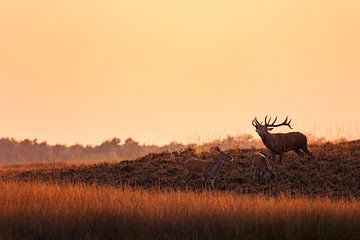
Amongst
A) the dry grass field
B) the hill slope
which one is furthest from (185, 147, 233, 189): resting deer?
the dry grass field

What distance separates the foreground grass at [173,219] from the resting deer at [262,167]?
6.60 meters

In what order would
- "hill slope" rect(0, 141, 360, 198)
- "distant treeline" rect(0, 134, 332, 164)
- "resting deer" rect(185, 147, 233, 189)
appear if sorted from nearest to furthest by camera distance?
"hill slope" rect(0, 141, 360, 198), "resting deer" rect(185, 147, 233, 189), "distant treeline" rect(0, 134, 332, 164)

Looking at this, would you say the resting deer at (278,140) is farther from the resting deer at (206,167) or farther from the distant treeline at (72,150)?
the distant treeline at (72,150)

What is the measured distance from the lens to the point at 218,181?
75.7 feet

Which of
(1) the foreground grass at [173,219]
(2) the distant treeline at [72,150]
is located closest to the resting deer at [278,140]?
(1) the foreground grass at [173,219]

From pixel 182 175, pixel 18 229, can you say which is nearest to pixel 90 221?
pixel 18 229

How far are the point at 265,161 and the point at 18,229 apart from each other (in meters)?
10.6

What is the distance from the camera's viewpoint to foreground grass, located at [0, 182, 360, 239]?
13484 millimetres

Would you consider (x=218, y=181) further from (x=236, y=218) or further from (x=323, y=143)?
(x=236, y=218)

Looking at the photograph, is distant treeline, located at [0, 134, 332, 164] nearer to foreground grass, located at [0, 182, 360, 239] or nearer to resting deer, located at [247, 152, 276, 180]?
resting deer, located at [247, 152, 276, 180]

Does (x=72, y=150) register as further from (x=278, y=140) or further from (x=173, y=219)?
(x=173, y=219)

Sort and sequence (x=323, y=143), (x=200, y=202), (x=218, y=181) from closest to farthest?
(x=200, y=202) < (x=218, y=181) < (x=323, y=143)

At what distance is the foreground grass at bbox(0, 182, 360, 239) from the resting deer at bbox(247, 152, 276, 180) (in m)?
6.60

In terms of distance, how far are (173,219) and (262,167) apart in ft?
28.8
